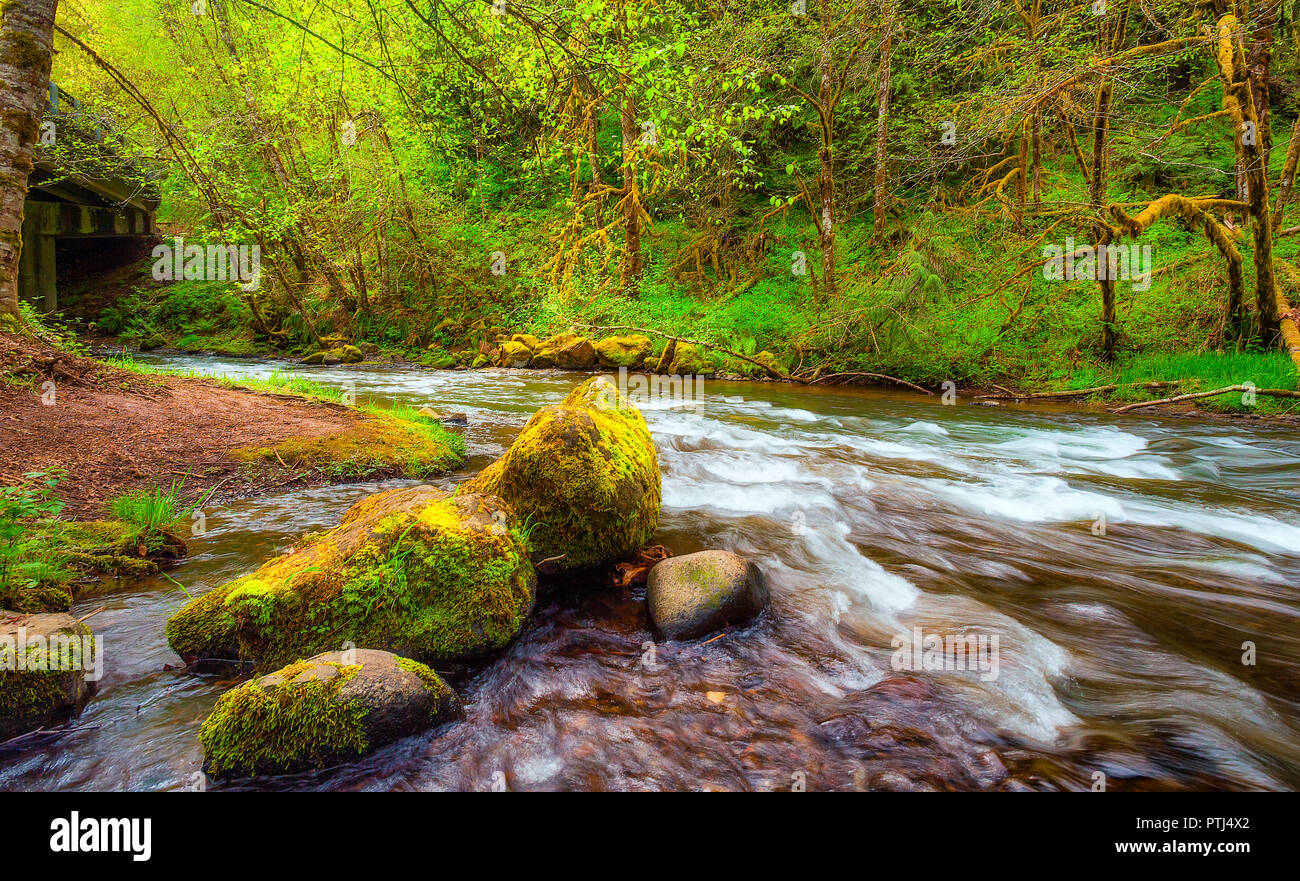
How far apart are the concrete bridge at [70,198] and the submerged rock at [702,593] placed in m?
15.3

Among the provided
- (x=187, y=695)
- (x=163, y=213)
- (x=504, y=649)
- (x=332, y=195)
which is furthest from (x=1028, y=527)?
(x=163, y=213)

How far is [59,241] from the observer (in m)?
24.2

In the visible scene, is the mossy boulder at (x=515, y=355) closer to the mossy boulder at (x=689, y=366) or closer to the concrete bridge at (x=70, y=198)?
the mossy boulder at (x=689, y=366)

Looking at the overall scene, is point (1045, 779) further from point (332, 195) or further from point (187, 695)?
point (332, 195)

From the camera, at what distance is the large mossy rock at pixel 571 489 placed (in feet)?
13.4

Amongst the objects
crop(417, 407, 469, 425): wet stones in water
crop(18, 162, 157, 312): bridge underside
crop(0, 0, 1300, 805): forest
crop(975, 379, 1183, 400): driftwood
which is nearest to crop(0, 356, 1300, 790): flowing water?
crop(0, 0, 1300, 805): forest

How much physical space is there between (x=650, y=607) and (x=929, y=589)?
Result: 92.3 inches

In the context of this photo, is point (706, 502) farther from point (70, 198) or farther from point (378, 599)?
point (70, 198)

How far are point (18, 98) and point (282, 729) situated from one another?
282 inches

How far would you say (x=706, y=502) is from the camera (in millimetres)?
6434

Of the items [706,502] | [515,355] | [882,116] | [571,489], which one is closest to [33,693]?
[571,489]

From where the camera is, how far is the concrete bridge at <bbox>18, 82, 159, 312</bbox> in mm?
12766

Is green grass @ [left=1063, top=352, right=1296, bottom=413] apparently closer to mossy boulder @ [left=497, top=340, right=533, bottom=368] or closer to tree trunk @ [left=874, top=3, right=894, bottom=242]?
tree trunk @ [left=874, top=3, right=894, bottom=242]

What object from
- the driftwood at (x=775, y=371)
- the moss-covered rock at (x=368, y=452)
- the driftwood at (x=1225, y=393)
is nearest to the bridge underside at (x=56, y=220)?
the driftwood at (x=775, y=371)
